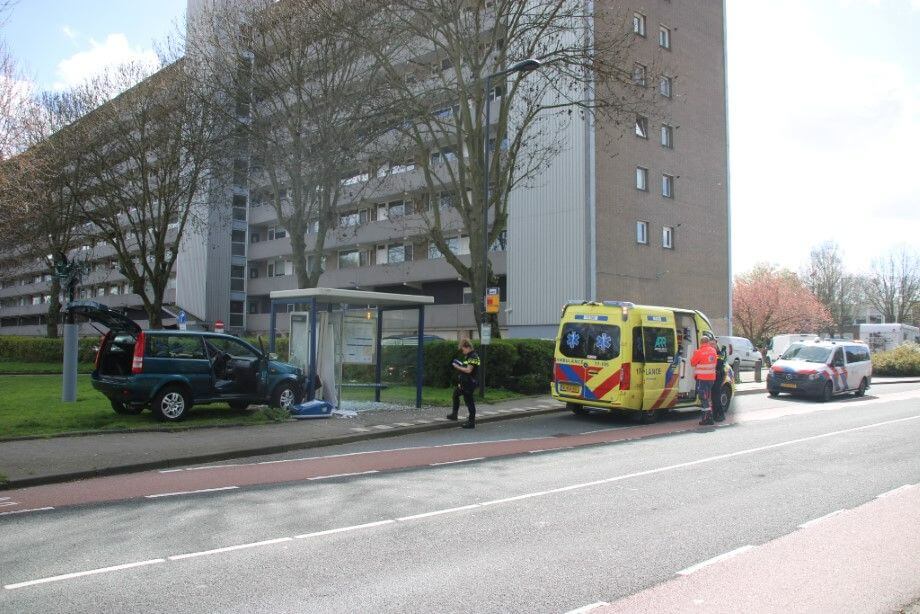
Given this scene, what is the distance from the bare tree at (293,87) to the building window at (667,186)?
1696 cm

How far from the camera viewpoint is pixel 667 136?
35719 millimetres

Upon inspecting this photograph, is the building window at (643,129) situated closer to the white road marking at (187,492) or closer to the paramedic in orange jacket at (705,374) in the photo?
the paramedic in orange jacket at (705,374)

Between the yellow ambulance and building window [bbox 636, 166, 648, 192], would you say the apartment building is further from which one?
the yellow ambulance

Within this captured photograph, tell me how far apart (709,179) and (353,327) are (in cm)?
2756

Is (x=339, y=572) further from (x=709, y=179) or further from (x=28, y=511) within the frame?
(x=709, y=179)

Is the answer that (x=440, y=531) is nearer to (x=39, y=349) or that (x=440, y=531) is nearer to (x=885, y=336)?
(x=39, y=349)

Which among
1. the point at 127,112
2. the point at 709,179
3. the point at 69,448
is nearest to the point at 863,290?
the point at 709,179

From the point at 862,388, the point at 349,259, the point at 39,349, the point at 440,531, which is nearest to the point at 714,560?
the point at 440,531

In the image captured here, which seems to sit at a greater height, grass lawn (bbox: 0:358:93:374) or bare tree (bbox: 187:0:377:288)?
bare tree (bbox: 187:0:377:288)

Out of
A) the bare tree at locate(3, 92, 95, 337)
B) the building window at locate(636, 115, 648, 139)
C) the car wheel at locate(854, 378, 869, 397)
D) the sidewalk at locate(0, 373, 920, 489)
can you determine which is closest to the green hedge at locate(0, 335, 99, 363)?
the bare tree at locate(3, 92, 95, 337)

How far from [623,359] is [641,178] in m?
21.2

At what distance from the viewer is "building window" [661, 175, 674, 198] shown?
35.2 metres

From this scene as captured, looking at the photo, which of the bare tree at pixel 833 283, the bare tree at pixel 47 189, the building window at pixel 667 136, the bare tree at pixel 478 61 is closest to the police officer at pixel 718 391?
the bare tree at pixel 478 61

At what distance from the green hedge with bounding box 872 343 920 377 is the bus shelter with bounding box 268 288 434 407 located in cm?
2903
